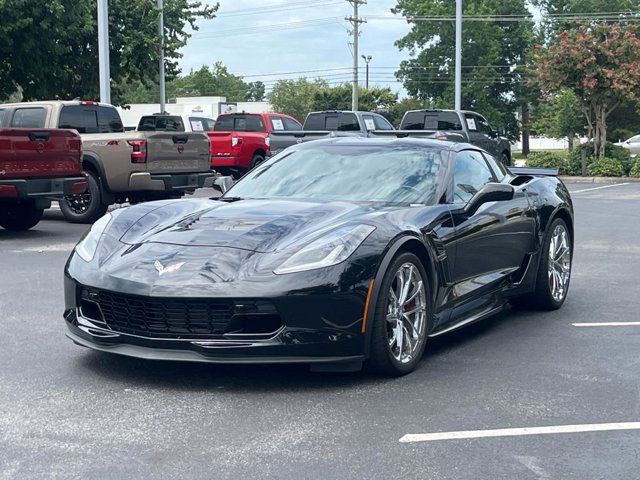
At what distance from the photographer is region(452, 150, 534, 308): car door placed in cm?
625

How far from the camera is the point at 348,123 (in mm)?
26844

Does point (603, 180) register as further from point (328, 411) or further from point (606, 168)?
point (328, 411)

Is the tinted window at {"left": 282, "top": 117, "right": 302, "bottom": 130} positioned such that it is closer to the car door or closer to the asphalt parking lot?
the car door

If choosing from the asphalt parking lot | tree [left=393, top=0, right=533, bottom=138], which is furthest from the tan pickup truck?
tree [left=393, top=0, right=533, bottom=138]

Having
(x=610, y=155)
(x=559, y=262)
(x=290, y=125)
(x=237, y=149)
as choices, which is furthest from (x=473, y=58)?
(x=559, y=262)

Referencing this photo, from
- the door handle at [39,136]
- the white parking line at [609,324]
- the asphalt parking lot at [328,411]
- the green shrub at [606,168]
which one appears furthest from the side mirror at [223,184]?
the green shrub at [606,168]

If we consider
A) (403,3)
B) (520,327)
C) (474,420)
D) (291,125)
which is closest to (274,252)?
(474,420)

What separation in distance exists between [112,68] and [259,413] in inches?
1040

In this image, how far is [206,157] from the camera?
53.7 feet

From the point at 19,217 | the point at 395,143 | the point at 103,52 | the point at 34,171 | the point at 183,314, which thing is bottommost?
the point at 19,217

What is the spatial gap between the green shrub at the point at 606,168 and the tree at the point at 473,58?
4020 cm

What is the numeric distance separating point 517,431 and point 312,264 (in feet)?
4.58

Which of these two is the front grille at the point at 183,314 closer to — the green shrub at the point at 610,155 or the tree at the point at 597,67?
the tree at the point at 597,67

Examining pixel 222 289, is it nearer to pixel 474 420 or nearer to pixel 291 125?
pixel 474 420
